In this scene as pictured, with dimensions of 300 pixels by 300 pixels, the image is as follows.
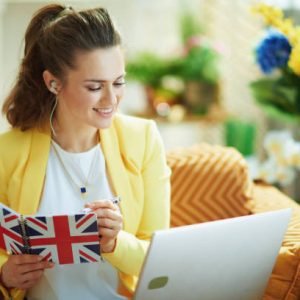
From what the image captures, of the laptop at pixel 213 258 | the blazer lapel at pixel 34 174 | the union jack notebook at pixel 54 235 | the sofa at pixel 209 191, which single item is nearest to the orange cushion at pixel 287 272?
the laptop at pixel 213 258

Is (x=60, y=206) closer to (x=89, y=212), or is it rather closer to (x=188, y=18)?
(x=89, y=212)

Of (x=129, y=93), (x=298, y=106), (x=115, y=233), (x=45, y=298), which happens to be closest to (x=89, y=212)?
(x=115, y=233)

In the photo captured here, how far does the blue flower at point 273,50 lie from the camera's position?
194 centimetres

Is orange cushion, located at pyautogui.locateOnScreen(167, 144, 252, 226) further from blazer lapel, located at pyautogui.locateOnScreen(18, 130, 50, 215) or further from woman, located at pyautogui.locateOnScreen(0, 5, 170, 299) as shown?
blazer lapel, located at pyautogui.locateOnScreen(18, 130, 50, 215)

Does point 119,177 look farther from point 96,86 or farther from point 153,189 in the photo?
point 96,86

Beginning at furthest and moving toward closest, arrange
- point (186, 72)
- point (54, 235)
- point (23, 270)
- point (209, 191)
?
point (186, 72)
point (209, 191)
point (23, 270)
point (54, 235)

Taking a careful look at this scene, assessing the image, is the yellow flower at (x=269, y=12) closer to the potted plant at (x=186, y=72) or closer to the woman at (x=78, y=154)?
the woman at (x=78, y=154)

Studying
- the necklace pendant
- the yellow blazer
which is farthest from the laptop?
the necklace pendant

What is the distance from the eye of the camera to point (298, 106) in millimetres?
2072

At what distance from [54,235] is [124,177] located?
0.34m

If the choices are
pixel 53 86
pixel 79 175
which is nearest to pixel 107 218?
pixel 79 175

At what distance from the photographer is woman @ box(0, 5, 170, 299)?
1.45 meters

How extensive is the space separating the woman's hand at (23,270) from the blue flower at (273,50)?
3.15 ft

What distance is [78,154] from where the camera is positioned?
1.57 meters
